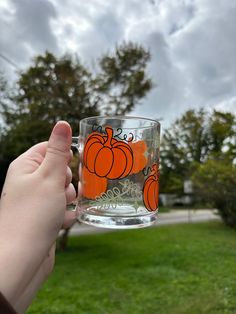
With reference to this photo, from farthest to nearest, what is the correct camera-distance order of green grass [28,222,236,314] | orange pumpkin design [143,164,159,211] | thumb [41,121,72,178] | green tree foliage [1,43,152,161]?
green tree foliage [1,43,152,161]
green grass [28,222,236,314]
orange pumpkin design [143,164,159,211]
thumb [41,121,72,178]

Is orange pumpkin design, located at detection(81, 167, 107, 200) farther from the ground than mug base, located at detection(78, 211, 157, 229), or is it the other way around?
orange pumpkin design, located at detection(81, 167, 107, 200)

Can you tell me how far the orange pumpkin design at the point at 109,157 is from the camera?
89 centimetres

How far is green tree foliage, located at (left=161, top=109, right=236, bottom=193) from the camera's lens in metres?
9.27

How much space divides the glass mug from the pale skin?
74 millimetres

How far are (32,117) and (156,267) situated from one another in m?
7.10

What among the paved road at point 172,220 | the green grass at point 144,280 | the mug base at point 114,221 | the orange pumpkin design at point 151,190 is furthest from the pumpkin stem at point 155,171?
the paved road at point 172,220

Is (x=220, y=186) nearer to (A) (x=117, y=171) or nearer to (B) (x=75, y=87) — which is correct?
(B) (x=75, y=87)

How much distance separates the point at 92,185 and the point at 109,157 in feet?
0.29

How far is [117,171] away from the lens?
89cm

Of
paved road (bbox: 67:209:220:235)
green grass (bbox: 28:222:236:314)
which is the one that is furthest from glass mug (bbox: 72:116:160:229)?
paved road (bbox: 67:209:220:235)

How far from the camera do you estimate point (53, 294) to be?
3752 millimetres

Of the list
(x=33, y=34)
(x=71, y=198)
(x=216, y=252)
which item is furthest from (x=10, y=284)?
(x=33, y=34)

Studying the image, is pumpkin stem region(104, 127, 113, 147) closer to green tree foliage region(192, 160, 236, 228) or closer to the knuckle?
the knuckle

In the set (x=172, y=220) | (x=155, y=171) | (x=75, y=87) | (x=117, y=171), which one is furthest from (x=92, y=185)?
(x=172, y=220)
